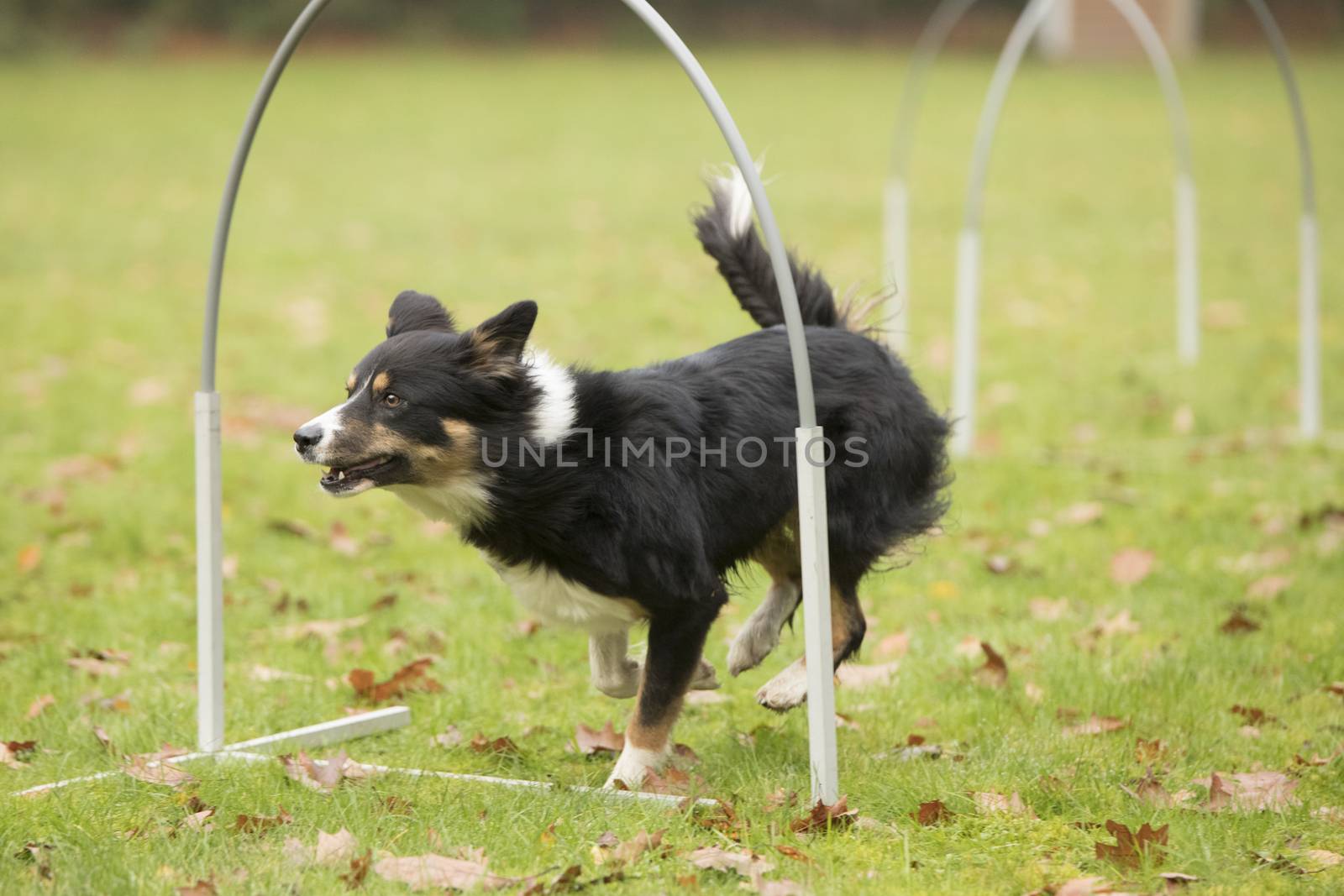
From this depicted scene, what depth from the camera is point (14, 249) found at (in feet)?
44.7

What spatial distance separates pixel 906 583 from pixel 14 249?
11020 mm

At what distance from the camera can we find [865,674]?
4836 mm

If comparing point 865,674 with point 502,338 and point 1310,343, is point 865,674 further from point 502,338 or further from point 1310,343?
point 1310,343

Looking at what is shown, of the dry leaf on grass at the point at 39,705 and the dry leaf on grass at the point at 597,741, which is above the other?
the dry leaf on grass at the point at 39,705

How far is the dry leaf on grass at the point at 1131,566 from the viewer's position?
575cm

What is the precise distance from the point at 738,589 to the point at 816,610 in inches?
33.0

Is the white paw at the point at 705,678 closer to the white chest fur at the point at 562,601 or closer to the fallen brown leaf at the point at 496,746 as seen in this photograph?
the white chest fur at the point at 562,601

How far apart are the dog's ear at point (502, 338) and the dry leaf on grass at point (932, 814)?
5.10 ft

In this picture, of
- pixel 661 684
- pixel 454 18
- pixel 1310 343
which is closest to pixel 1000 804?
pixel 661 684

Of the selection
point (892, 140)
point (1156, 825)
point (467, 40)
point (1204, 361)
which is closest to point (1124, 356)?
point (1204, 361)

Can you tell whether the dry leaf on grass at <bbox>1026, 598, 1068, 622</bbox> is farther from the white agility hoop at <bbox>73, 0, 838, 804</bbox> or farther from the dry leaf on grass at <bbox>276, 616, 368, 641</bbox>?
the dry leaf on grass at <bbox>276, 616, 368, 641</bbox>

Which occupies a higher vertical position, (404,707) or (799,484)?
(799,484)

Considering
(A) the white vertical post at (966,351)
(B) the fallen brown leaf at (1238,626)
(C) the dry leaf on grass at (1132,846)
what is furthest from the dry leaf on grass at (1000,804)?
(A) the white vertical post at (966,351)

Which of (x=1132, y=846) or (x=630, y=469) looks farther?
(x=630, y=469)
